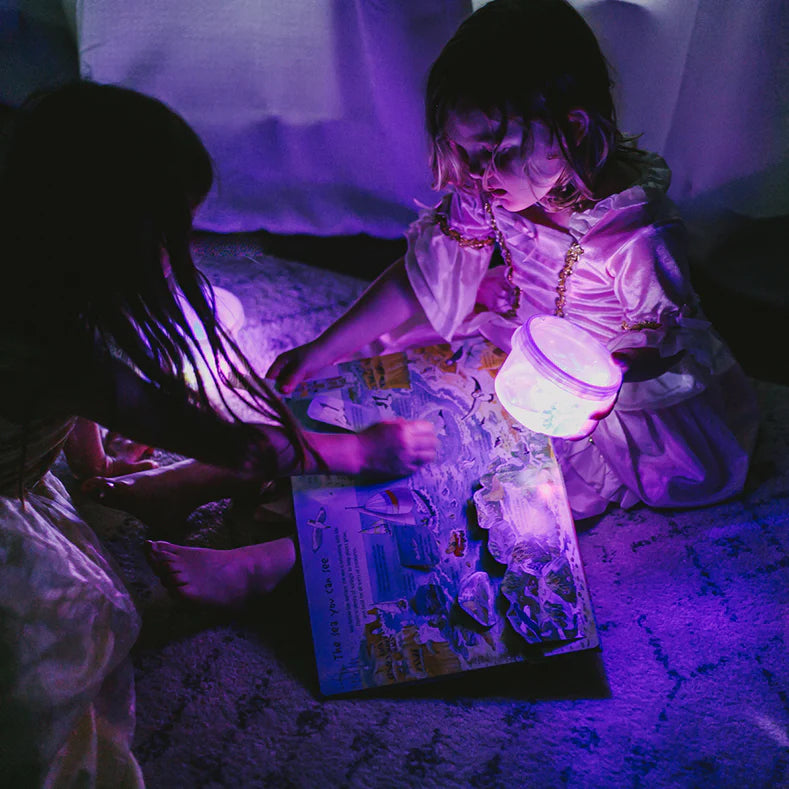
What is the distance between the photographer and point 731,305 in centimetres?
120

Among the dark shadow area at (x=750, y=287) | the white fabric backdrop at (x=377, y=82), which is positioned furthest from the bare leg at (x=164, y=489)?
the dark shadow area at (x=750, y=287)

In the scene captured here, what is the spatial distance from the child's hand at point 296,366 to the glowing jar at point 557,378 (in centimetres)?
29

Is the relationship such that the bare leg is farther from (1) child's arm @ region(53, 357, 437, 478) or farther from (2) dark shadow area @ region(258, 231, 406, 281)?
(2) dark shadow area @ region(258, 231, 406, 281)

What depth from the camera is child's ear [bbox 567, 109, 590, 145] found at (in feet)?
2.41

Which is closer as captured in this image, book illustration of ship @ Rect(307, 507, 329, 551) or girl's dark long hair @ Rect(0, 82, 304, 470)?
girl's dark long hair @ Rect(0, 82, 304, 470)

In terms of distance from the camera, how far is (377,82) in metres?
1.13

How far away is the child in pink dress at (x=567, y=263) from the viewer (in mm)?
734

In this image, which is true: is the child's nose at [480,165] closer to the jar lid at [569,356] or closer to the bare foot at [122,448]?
the jar lid at [569,356]

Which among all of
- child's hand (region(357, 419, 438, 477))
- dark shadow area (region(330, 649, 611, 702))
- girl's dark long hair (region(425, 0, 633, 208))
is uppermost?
girl's dark long hair (region(425, 0, 633, 208))

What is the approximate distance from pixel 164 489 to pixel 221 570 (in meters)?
0.14

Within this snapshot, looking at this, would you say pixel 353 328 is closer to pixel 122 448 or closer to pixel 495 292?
pixel 495 292

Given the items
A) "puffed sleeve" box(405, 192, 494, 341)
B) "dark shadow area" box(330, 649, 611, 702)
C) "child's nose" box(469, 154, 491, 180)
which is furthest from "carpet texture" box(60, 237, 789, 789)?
"child's nose" box(469, 154, 491, 180)

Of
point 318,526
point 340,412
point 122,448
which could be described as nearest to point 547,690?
point 318,526

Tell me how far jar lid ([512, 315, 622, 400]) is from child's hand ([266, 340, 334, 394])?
310 mm
